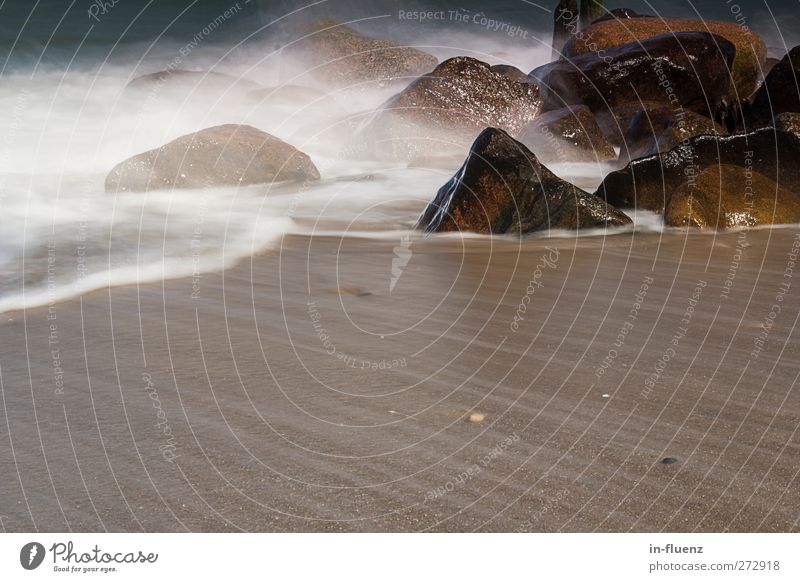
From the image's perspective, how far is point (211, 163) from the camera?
27.9 ft

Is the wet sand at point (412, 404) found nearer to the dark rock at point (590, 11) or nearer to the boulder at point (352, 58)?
the boulder at point (352, 58)

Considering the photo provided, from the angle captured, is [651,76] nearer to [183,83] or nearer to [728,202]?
[728,202]

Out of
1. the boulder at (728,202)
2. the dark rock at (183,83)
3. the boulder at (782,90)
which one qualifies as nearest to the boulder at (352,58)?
the dark rock at (183,83)

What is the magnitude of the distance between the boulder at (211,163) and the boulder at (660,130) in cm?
334

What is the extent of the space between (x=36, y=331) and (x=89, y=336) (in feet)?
1.01

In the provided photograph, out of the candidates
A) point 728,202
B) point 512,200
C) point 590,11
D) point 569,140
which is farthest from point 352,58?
point 728,202

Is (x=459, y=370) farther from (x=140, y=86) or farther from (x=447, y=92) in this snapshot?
(x=140, y=86)

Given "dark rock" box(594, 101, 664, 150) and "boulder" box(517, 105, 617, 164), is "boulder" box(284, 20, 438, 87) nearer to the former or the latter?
"dark rock" box(594, 101, 664, 150)

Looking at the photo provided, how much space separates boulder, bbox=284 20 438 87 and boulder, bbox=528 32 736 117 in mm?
4812

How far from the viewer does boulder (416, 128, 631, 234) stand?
614cm

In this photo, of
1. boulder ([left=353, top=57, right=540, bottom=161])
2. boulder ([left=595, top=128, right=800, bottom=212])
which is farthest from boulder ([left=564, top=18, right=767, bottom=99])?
boulder ([left=595, top=128, right=800, bottom=212])

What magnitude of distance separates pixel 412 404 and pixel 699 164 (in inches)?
166

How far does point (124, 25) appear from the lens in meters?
22.3

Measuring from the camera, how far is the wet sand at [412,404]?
2.48 m
